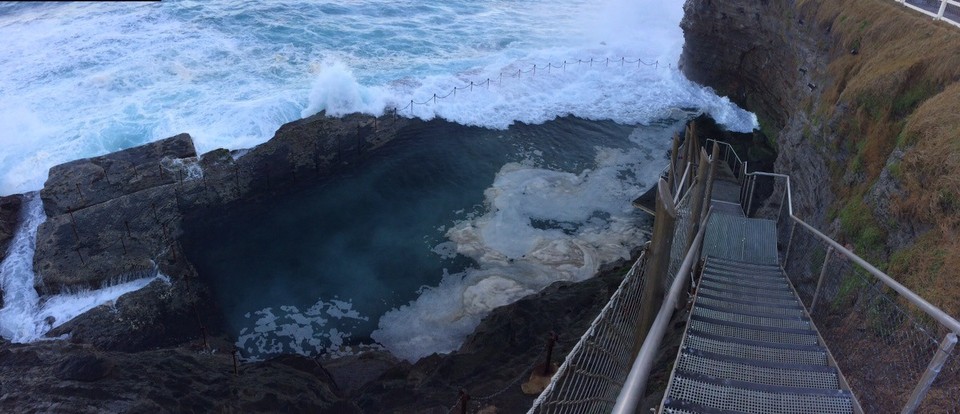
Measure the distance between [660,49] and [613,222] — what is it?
63.4 ft

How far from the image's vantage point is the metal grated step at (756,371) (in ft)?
14.2

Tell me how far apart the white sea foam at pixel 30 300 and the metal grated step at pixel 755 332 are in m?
12.5

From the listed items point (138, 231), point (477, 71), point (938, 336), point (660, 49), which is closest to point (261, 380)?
point (138, 231)

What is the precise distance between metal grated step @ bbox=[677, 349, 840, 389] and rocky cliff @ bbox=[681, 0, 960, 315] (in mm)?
2298

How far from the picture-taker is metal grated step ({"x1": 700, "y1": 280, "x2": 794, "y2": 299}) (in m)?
6.80

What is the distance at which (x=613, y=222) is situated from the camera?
55.6 ft

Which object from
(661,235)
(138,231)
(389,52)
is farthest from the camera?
(389,52)

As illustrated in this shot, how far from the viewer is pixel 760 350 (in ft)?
15.8

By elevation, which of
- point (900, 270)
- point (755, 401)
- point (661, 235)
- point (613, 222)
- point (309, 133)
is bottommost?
point (613, 222)

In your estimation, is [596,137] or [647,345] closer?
[647,345]

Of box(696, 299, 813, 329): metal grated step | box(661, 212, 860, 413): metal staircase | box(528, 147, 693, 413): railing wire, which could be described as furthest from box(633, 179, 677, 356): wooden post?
box(696, 299, 813, 329): metal grated step

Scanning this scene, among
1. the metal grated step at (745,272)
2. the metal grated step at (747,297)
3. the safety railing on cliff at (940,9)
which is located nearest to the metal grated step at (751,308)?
the metal grated step at (747,297)

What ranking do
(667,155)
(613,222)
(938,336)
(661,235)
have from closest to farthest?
(661,235) → (938,336) → (613,222) → (667,155)

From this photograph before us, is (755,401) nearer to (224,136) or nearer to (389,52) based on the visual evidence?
(224,136)
